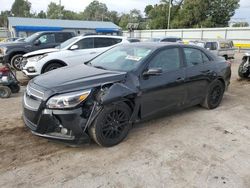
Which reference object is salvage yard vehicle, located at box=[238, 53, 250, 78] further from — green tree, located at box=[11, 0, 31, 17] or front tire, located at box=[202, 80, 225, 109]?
green tree, located at box=[11, 0, 31, 17]

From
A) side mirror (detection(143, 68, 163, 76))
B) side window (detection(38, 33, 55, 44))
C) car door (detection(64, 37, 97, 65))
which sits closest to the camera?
side mirror (detection(143, 68, 163, 76))

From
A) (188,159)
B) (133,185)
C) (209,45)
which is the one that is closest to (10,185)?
(133,185)

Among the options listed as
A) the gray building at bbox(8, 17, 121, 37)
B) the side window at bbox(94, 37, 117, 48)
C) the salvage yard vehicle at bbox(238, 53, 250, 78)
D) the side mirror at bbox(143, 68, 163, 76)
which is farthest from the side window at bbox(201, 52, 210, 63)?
the gray building at bbox(8, 17, 121, 37)

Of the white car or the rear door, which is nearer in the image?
the white car

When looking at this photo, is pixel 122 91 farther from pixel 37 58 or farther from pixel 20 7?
pixel 20 7

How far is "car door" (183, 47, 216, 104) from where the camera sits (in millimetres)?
4934

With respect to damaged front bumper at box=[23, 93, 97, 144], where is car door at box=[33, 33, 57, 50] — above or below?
above

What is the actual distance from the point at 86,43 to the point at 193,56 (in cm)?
493

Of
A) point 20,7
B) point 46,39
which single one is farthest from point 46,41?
point 20,7

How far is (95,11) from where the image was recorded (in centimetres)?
10812

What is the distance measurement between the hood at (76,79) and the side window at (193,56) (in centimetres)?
165

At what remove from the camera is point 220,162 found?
136 inches

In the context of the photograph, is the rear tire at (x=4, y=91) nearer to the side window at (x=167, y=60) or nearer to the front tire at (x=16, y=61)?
the side window at (x=167, y=60)

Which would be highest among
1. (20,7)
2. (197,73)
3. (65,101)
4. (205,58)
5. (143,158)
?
(20,7)
